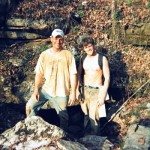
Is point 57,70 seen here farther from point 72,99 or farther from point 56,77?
point 72,99

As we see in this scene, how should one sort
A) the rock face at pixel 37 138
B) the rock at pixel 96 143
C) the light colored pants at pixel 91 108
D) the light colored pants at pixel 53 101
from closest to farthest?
1. the rock face at pixel 37 138
2. the rock at pixel 96 143
3. the light colored pants at pixel 53 101
4. the light colored pants at pixel 91 108

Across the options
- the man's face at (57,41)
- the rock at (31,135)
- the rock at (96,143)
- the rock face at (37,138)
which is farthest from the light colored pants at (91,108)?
the rock at (31,135)

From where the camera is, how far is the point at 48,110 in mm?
8531

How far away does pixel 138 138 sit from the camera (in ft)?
22.4

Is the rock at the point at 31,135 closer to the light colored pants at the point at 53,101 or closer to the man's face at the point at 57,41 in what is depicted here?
the light colored pants at the point at 53,101

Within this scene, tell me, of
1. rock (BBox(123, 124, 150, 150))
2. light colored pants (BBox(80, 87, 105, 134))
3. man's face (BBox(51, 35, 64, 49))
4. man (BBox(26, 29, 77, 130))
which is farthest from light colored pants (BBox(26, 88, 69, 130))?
rock (BBox(123, 124, 150, 150))

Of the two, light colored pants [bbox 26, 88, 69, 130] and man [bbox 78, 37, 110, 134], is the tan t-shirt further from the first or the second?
man [bbox 78, 37, 110, 134]

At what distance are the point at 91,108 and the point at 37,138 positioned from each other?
1.84 m

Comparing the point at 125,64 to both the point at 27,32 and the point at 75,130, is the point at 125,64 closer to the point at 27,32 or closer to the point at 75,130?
the point at 75,130

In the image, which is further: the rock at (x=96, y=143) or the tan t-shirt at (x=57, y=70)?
the tan t-shirt at (x=57, y=70)

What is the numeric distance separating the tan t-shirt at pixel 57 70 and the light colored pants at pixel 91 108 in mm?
622

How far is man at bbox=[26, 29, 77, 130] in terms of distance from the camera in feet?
22.2

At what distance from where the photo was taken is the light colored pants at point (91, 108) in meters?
7.25

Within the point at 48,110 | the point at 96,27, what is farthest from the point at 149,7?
the point at 48,110
